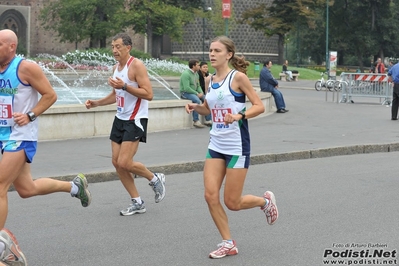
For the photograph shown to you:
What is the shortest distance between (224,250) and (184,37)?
7565 centimetres

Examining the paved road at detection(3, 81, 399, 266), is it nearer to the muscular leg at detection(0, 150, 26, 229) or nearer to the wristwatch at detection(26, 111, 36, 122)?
the muscular leg at detection(0, 150, 26, 229)

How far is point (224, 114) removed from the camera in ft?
24.4

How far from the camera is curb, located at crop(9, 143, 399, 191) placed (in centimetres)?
1245

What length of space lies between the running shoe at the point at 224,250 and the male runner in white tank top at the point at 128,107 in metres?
2.41

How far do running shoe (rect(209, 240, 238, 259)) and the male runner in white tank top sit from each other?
7.91 feet

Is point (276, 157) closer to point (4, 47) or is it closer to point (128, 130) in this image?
point (128, 130)

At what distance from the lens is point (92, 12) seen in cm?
6431

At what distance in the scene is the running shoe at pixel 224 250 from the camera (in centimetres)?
731

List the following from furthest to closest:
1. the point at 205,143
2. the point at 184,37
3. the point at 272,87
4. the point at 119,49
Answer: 1. the point at 184,37
2. the point at 272,87
3. the point at 205,143
4. the point at 119,49

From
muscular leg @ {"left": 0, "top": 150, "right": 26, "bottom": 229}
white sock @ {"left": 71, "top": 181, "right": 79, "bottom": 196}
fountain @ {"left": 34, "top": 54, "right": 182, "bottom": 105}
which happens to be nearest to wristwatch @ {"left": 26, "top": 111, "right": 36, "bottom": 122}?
muscular leg @ {"left": 0, "top": 150, "right": 26, "bottom": 229}

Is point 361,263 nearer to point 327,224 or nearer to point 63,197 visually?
point 327,224

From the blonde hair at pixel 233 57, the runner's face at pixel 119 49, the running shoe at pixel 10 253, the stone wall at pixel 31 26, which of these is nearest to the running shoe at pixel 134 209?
the runner's face at pixel 119 49

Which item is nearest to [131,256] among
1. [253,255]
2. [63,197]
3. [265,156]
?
[253,255]

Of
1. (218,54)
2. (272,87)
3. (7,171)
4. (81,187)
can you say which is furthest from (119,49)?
(272,87)
